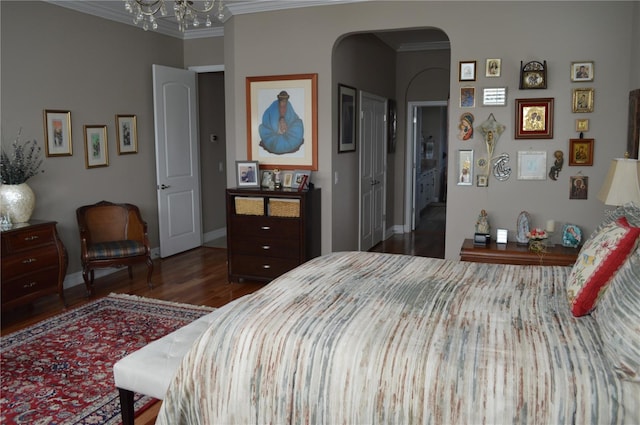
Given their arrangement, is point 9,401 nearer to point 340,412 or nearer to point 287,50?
point 340,412

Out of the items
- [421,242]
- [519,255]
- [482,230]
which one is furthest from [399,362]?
[421,242]

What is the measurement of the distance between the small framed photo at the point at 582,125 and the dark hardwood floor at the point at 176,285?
277 cm

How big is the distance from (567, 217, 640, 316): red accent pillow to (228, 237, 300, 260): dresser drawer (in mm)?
3139

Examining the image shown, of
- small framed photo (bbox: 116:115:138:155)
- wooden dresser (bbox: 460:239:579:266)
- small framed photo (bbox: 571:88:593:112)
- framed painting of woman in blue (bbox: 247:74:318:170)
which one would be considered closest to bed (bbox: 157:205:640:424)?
wooden dresser (bbox: 460:239:579:266)

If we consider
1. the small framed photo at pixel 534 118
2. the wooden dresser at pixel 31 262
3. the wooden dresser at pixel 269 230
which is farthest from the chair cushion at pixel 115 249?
the small framed photo at pixel 534 118

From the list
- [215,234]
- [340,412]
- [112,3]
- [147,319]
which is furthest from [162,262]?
[340,412]

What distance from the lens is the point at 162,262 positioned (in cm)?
626

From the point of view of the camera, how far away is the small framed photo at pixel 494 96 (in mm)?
4434

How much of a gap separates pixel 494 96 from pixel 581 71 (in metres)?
0.67

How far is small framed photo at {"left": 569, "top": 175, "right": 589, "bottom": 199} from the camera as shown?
4363 mm

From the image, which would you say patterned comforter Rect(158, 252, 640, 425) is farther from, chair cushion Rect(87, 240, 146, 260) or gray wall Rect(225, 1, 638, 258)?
chair cushion Rect(87, 240, 146, 260)

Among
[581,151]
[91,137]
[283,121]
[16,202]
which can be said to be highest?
[283,121]

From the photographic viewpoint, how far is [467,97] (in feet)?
14.9

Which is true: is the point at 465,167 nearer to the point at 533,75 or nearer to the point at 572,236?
the point at 533,75
